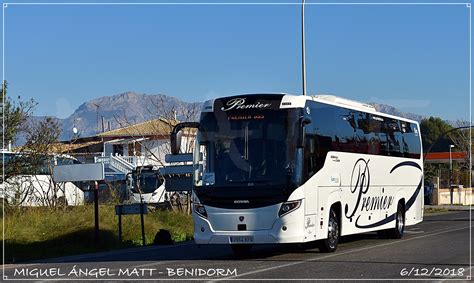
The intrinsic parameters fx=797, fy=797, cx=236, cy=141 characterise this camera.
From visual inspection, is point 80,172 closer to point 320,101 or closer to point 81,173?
point 81,173

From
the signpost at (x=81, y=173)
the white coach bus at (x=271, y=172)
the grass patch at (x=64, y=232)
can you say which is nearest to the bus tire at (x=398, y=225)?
the white coach bus at (x=271, y=172)

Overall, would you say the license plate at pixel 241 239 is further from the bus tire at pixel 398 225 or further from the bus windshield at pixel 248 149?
the bus tire at pixel 398 225

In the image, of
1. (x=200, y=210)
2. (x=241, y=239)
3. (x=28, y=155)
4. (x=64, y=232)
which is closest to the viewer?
(x=241, y=239)

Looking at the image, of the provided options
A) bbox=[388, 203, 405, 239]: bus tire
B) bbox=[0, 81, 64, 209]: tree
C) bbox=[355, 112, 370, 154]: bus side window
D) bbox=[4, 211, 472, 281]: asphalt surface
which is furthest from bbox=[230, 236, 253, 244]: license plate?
bbox=[0, 81, 64, 209]: tree

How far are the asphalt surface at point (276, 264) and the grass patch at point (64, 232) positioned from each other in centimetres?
293

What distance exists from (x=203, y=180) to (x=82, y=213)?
11.4 metres

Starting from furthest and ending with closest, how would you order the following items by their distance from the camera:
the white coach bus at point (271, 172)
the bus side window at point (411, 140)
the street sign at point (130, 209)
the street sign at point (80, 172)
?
the bus side window at point (411, 140) → the street sign at point (130, 209) → the street sign at point (80, 172) → the white coach bus at point (271, 172)

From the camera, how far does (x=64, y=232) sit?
25156 mm

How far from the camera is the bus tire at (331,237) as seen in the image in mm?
18441

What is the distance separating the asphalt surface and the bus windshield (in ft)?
5.91

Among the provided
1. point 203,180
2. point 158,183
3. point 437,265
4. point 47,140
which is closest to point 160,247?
point 203,180

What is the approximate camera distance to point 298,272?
1462cm

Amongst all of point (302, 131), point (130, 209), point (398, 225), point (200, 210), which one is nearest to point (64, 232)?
point (130, 209)

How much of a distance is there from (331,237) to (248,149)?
313cm
